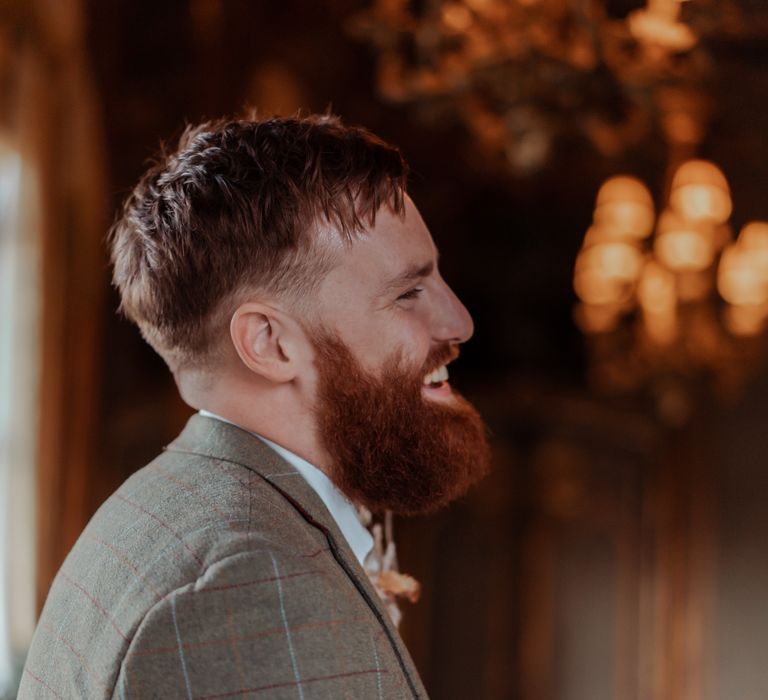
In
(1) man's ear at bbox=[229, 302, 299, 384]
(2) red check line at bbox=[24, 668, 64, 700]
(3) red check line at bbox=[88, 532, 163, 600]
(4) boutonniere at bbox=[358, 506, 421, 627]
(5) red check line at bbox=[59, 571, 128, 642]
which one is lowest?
(4) boutonniere at bbox=[358, 506, 421, 627]

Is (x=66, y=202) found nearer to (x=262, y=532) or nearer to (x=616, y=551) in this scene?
(x=262, y=532)

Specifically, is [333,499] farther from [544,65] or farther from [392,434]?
[544,65]

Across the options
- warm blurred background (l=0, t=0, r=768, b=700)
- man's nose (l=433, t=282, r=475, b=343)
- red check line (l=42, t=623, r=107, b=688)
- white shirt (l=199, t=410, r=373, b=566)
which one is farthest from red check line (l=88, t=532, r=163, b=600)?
warm blurred background (l=0, t=0, r=768, b=700)

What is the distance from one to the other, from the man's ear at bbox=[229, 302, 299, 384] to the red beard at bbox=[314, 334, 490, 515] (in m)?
0.04

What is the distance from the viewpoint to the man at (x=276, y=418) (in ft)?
4.41

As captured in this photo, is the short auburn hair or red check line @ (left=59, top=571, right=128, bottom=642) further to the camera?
the short auburn hair

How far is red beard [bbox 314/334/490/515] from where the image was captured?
5.48 feet

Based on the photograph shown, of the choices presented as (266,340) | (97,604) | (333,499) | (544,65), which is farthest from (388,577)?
(544,65)

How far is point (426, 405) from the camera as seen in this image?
1783mm

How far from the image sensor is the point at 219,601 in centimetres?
131

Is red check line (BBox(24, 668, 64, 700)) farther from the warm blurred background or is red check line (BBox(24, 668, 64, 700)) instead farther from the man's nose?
the warm blurred background

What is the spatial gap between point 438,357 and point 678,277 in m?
4.49

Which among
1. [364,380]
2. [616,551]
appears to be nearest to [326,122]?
[364,380]

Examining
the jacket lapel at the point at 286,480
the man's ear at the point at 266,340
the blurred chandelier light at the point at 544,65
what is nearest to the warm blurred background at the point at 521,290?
the blurred chandelier light at the point at 544,65
